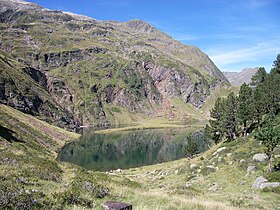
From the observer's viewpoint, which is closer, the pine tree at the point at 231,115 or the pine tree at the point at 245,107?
the pine tree at the point at 245,107

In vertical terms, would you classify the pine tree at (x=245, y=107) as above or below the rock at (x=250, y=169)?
above

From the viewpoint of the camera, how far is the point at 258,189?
34.8 meters

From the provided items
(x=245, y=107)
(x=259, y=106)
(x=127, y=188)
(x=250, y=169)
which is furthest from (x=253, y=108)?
(x=127, y=188)

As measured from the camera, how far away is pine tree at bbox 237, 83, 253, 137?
78.4 metres

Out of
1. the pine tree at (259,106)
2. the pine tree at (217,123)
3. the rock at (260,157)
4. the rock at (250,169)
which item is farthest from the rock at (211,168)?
the pine tree at (217,123)

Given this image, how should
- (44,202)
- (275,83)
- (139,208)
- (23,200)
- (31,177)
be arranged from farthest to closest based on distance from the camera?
(275,83) < (31,177) < (139,208) < (44,202) < (23,200)

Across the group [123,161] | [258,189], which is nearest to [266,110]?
[258,189]

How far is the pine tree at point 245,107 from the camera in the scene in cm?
7838

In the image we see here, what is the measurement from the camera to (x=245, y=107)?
79.9 metres

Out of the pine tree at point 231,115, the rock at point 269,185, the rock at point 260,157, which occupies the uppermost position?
the pine tree at point 231,115

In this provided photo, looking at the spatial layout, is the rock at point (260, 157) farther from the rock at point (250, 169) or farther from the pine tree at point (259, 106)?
the pine tree at point (259, 106)

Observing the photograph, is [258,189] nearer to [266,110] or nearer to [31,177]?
[31,177]

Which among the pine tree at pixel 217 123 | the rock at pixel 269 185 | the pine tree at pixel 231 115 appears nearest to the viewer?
the rock at pixel 269 185

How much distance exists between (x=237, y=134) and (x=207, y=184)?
48720 mm
